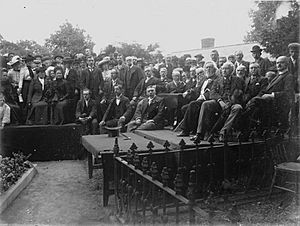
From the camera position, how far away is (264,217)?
4.66 m

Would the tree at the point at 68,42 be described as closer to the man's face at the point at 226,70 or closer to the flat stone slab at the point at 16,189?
the flat stone slab at the point at 16,189

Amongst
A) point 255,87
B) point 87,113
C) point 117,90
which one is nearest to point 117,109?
point 117,90

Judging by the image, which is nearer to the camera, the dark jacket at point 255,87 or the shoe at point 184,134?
the dark jacket at point 255,87

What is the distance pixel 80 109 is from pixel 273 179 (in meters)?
5.82

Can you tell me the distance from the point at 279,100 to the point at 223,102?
0.92 m

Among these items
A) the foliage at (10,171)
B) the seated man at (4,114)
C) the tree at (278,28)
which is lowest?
the foliage at (10,171)

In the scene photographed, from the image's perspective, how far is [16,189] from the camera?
611cm

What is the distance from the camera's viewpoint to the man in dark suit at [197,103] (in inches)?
277

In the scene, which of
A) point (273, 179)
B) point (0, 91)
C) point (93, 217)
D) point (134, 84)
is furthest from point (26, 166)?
point (273, 179)

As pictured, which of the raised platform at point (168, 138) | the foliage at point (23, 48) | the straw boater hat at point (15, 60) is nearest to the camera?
the raised platform at point (168, 138)

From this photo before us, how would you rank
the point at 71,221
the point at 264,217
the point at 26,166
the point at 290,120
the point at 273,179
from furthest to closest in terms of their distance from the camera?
the point at 26,166, the point at 290,120, the point at 273,179, the point at 71,221, the point at 264,217

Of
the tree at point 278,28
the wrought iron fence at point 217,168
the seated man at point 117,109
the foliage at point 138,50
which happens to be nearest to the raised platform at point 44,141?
the seated man at point 117,109

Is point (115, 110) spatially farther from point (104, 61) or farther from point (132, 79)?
point (104, 61)

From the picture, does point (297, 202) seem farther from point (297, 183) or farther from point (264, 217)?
point (264, 217)
